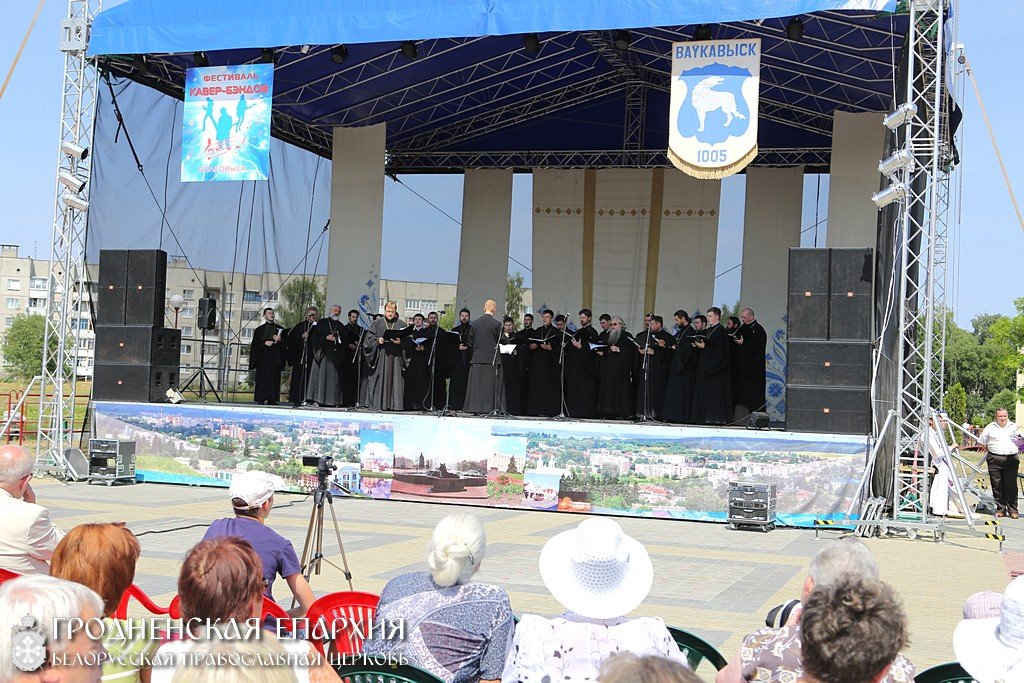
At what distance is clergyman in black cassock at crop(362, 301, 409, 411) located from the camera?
49.6 feet

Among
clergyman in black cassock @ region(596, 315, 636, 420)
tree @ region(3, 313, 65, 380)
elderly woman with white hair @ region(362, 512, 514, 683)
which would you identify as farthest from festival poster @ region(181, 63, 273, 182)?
tree @ region(3, 313, 65, 380)

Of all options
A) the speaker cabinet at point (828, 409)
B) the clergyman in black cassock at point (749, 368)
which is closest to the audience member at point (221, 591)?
the speaker cabinet at point (828, 409)

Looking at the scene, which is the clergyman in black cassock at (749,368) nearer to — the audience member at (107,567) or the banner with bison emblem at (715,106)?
the banner with bison emblem at (715,106)

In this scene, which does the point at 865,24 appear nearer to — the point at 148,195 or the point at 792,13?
the point at 792,13

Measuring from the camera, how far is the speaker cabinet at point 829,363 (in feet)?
36.1

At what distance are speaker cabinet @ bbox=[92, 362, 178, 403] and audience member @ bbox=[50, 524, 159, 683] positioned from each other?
11.2m

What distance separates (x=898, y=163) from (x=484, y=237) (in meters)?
9.53

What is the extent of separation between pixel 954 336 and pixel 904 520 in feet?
212

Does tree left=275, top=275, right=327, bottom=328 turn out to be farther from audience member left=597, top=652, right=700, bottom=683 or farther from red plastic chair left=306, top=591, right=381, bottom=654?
audience member left=597, top=652, right=700, bottom=683

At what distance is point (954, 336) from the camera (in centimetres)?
7012

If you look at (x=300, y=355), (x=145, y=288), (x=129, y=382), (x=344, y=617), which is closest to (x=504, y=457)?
(x=300, y=355)

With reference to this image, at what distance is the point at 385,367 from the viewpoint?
49.8 feet

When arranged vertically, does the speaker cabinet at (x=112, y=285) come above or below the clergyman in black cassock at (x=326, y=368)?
above

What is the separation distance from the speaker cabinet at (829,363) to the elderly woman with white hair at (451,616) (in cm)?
844
